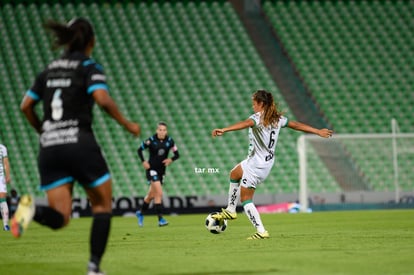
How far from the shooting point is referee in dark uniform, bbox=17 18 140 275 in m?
6.88

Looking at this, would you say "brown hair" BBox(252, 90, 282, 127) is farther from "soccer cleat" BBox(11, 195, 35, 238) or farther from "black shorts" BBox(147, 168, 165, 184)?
"black shorts" BBox(147, 168, 165, 184)

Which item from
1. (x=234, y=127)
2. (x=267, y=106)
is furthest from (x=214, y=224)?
(x=234, y=127)

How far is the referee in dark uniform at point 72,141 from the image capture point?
6.88m

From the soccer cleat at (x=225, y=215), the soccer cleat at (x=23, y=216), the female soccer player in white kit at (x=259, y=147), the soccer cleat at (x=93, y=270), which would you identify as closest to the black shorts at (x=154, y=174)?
the soccer cleat at (x=225, y=215)

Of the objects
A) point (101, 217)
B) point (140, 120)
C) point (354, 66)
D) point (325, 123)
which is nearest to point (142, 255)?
point (101, 217)

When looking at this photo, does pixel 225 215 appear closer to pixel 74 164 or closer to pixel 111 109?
pixel 74 164

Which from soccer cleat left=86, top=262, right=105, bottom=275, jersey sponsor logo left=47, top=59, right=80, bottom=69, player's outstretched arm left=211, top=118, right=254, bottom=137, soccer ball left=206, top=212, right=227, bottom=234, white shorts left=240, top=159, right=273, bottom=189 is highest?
jersey sponsor logo left=47, top=59, right=80, bottom=69

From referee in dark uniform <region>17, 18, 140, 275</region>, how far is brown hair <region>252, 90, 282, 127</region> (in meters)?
4.98

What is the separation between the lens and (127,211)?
24.5 m

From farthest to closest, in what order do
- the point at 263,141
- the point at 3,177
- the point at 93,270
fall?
the point at 3,177, the point at 263,141, the point at 93,270

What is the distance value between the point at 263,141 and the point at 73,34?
5.50 metres

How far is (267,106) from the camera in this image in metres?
11.9

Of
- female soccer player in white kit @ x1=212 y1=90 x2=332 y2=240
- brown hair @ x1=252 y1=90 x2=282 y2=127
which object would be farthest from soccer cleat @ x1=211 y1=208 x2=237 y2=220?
brown hair @ x1=252 y1=90 x2=282 y2=127

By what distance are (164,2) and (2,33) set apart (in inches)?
258
